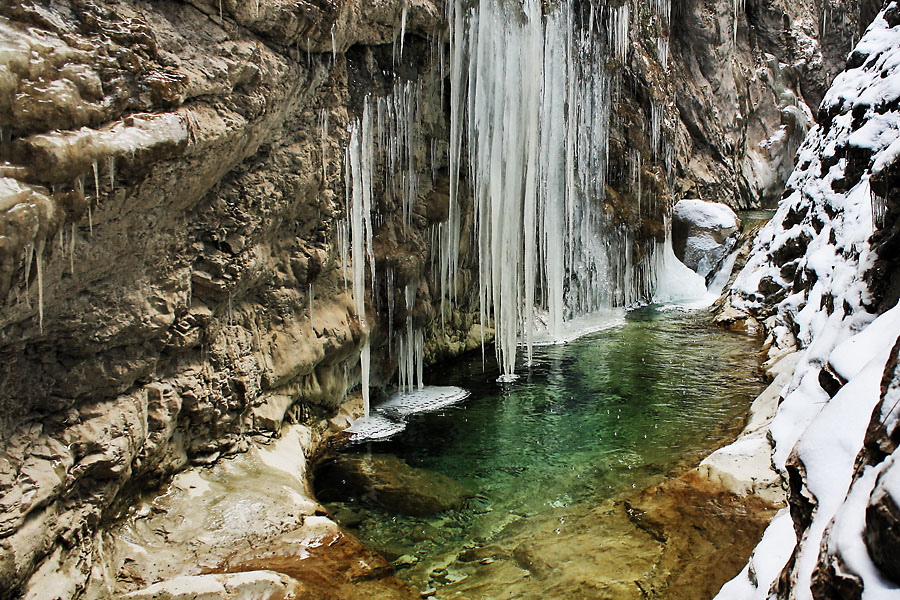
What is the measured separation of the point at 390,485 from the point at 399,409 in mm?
2626

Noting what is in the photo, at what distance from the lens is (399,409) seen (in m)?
8.97

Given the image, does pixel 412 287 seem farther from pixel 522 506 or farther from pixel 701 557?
pixel 701 557

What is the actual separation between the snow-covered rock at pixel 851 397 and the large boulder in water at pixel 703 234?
12723mm

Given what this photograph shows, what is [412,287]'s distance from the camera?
30.9ft

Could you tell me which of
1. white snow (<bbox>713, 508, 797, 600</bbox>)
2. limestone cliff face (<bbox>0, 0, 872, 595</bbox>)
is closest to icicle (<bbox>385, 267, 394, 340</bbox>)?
limestone cliff face (<bbox>0, 0, 872, 595</bbox>)

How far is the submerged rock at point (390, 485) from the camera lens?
5.95 metres

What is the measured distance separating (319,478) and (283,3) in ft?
16.3

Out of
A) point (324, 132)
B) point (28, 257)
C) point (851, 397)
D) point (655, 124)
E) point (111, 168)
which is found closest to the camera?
point (851, 397)

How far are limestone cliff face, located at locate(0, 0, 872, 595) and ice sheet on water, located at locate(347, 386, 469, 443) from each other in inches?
21.0

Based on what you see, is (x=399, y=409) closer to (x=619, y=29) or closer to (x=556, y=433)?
(x=556, y=433)

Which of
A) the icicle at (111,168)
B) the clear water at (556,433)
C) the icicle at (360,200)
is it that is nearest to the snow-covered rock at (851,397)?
the clear water at (556,433)

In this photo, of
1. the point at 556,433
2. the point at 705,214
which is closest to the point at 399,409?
the point at 556,433

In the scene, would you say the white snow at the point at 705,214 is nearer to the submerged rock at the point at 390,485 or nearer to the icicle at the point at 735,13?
the icicle at the point at 735,13

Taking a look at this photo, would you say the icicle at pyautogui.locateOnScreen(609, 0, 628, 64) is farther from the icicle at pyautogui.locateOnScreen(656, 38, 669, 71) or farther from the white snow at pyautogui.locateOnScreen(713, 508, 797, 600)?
the white snow at pyautogui.locateOnScreen(713, 508, 797, 600)
